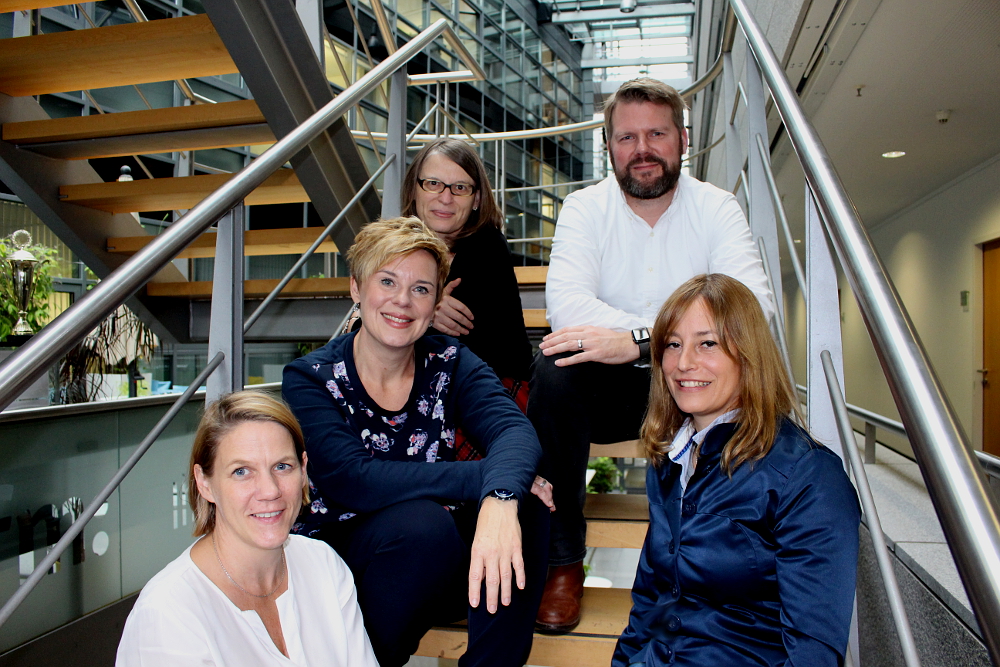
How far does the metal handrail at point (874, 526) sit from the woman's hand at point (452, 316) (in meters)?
0.92

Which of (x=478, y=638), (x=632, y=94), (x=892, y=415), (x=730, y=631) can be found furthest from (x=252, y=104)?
(x=892, y=415)

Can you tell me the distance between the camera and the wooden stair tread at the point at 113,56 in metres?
1.93

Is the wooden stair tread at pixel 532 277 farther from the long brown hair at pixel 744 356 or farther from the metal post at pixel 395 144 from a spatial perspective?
the long brown hair at pixel 744 356

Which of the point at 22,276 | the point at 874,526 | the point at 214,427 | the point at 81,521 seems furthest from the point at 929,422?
the point at 22,276

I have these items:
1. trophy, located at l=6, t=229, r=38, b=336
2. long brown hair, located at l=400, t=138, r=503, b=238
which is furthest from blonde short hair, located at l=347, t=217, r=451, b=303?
trophy, located at l=6, t=229, r=38, b=336

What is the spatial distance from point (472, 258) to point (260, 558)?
3.47ft

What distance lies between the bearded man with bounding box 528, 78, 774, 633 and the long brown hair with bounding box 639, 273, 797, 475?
0.31 m

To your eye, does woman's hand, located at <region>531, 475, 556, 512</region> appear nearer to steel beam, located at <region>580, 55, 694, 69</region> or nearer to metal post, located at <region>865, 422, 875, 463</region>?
metal post, located at <region>865, 422, 875, 463</region>

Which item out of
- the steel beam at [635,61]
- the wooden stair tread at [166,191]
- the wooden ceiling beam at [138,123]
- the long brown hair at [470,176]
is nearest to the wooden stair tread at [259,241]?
the wooden stair tread at [166,191]

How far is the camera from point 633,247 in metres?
1.75

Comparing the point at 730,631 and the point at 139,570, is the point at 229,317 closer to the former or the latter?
the point at 730,631

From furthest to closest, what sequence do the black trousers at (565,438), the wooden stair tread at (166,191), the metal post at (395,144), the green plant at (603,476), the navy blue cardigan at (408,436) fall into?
1. the green plant at (603,476)
2. the wooden stair tread at (166,191)
3. the metal post at (395,144)
4. the black trousers at (565,438)
5. the navy blue cardigan at (408,436)

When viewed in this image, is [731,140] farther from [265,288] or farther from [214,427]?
[214,427]

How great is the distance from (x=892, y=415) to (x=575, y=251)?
225 inches
